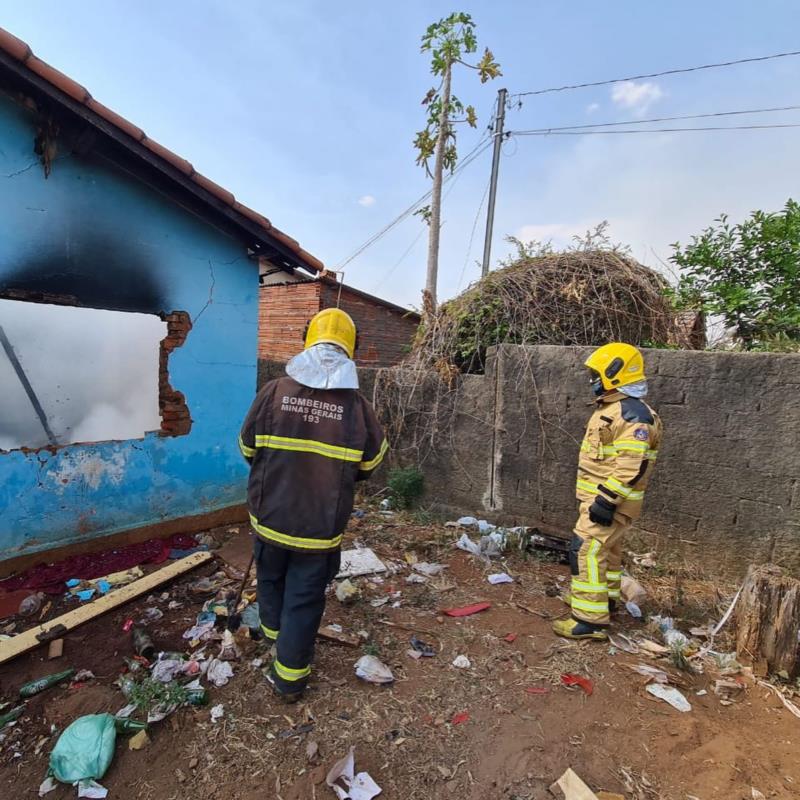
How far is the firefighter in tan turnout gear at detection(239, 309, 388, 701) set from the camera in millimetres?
2328

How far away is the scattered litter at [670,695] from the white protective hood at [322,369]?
95.7 inches

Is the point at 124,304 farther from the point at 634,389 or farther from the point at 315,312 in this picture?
the point at 315,312

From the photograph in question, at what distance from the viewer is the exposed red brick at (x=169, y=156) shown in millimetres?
3633

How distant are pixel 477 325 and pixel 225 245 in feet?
9.67

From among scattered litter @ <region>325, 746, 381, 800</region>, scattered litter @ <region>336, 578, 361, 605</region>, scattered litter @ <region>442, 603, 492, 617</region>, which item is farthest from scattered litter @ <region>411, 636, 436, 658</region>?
scattered litter @ <region>325, 746, 381, 800</region>

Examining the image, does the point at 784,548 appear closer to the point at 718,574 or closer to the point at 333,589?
the point at 718,574

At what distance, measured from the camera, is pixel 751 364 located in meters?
3.49

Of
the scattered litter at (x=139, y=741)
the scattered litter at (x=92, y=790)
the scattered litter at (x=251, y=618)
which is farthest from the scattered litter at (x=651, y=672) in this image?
the scattered litter at (x=92, y=790)

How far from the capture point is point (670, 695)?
250 cm

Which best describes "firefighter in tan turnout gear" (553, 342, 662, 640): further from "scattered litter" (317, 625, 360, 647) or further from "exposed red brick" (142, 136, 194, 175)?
"exposed red brick" (142, 136, 194, 175)

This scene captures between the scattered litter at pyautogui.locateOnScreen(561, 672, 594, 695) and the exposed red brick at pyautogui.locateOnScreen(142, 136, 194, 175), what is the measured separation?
477cm

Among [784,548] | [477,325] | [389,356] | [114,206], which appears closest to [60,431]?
[114,206]

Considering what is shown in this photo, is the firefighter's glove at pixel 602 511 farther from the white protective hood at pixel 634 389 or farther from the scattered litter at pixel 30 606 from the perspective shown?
the scattered litter at pixel 30 606

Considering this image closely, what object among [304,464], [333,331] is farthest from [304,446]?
[333,331]
